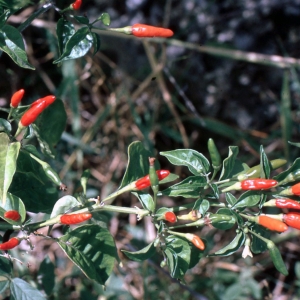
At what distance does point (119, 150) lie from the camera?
340cm

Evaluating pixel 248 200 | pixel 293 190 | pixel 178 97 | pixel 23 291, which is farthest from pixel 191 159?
pixel 178 97

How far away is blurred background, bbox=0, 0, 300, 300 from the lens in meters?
3.08

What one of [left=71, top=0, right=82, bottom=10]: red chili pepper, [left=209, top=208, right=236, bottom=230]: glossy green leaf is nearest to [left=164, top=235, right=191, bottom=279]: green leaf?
[left=209, top=208, right=236, bottom=230]: glossy green leaf

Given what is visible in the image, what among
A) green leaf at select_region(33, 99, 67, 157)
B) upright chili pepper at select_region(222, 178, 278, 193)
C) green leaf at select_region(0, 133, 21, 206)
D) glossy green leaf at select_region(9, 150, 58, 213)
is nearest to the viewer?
green leaf at select_region(0, 133, 21, 206)

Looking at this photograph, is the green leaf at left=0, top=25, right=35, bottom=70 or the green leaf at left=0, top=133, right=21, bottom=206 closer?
the green leaf at left=0, top=133, right=21, bottom=206

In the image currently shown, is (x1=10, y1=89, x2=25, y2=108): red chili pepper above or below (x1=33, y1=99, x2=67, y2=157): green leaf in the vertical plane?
above

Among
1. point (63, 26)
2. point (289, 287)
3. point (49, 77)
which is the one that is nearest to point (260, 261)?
point (289, 287)

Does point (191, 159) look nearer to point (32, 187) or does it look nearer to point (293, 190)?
point (293, 190)

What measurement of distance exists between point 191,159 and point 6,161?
0.56 m

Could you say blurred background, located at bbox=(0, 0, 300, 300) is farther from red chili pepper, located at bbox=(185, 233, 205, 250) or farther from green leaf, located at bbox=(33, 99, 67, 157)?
red chili pepper, located at bbox=(185, 233, 205, 250)

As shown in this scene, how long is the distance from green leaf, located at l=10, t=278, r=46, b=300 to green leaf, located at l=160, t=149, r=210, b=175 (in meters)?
0.64

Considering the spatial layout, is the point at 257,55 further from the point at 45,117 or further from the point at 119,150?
the point at 45,117

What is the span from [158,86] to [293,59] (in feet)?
3.13

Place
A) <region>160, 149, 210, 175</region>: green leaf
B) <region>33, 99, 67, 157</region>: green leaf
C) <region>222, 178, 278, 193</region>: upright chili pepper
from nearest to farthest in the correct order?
<region>222, 178, 278, 193</region>: upright chili pepper → <region>160, 149, 210, 175</region>: green leaf → <region>33, 99, 67, 157</region>: green leaf
